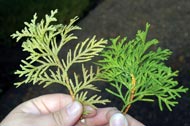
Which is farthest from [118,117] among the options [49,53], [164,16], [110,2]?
[110,2]

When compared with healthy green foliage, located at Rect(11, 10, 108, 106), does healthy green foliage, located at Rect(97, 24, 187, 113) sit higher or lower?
lower

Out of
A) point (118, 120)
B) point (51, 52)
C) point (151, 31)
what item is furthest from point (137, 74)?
point (151, 31)

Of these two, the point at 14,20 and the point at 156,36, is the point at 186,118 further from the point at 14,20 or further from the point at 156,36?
the point at 14,20

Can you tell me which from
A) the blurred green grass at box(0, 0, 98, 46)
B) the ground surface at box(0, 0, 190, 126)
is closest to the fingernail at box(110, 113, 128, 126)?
the ground surface at box(0, 0, 190, 126)

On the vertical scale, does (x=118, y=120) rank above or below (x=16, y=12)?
below

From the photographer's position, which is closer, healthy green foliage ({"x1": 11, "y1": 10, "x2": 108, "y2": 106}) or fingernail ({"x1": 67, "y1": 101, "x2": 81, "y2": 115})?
healthy green foliage ({"x1": 11, "y1": 10, "x2": 108, "y2": 106})

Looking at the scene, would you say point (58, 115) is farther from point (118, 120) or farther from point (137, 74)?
point (137, 74)

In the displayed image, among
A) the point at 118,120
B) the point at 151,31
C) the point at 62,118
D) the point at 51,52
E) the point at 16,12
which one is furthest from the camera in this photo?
the point at 151,31

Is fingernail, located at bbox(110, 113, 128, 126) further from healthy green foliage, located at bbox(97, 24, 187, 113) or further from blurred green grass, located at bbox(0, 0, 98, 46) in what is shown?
blurred green grass, located at bbox(0, 0, 98, 46)
